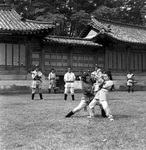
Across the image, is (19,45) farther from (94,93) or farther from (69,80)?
(94,93)

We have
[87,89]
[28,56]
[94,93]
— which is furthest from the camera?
[28,56]

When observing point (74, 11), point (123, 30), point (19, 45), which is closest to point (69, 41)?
point (19, 45)

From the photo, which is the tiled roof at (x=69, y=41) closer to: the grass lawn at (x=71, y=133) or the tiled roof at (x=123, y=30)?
the tiled roof at (x=123, y=30)

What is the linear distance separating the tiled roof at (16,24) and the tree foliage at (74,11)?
660cm

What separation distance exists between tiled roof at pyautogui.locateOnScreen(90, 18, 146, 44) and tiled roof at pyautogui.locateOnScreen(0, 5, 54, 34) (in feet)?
21.2

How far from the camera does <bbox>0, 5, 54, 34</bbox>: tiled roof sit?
18.4 metres

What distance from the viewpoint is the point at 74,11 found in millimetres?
31922

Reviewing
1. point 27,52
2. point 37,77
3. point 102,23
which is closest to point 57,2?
point 102,23

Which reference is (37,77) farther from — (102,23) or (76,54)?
(102,23)

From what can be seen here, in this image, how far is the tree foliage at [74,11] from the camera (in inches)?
1206

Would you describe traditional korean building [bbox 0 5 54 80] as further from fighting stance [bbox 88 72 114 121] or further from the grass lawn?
the grass lawn

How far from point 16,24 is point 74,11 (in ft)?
44.1

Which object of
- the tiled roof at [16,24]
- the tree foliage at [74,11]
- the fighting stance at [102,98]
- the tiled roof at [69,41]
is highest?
the tree foliage at [74,11]

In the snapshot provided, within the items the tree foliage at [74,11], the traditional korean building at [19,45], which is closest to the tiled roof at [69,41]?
the traditional korean building at [19,45]
